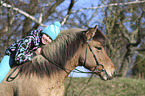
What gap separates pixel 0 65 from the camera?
7.93 feet

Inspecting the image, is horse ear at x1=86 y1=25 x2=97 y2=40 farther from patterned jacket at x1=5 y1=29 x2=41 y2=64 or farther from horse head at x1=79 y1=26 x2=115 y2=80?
patterned jacket at x1=5 y1=29 x2=41 y2=64

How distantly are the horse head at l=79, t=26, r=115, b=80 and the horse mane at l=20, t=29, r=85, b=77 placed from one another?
148 millimetres

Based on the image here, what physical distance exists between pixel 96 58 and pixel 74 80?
6.60 meters

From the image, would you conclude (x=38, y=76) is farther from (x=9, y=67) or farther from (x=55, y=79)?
(x=9, y=67)

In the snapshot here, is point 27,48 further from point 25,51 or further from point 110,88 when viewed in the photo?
point 110,88

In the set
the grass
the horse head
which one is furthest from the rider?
the grass

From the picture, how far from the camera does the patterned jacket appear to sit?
2.28 m

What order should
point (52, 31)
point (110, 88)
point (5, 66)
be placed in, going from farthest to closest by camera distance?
point (110, 88) → point (52, 31) → point (5, 66)

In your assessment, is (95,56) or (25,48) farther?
(95,56)

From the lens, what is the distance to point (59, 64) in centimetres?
241

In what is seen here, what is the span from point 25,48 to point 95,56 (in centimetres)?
118

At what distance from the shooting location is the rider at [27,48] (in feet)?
7.52

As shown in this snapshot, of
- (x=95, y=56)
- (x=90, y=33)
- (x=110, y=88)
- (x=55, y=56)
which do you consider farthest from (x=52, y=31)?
(x=110, y=88)

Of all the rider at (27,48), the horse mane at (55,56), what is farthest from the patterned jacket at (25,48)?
the horse mane at (55,56)
